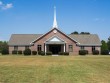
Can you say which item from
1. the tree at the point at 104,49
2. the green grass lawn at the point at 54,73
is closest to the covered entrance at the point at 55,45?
the tree at the point at 104,49

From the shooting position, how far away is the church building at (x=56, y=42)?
234ft

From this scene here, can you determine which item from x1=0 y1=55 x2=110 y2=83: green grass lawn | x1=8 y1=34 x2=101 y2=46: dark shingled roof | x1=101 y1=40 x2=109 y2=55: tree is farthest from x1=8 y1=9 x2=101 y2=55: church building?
x1=0 y1=55 x2=110 y2=83: green grass lawn

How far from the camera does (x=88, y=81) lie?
15.0 meters

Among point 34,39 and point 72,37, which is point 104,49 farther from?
point 34,39

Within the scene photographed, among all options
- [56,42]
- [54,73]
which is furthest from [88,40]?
[54,73]

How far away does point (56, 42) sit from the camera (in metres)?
70.5

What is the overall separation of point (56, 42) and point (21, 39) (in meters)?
11.1

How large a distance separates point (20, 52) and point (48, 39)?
7.69 m

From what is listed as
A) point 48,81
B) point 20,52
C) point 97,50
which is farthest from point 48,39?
point 48,81

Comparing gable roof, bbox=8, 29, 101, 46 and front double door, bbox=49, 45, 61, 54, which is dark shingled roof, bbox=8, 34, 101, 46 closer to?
gable roof, bbox=8, 29, 101, 46

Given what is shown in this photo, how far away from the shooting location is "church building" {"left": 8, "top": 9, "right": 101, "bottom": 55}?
234 ft

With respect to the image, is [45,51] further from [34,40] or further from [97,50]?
[97,50]

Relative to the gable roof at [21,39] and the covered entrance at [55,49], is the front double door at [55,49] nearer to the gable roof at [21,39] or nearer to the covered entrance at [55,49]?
the covered entrance at [55,49]

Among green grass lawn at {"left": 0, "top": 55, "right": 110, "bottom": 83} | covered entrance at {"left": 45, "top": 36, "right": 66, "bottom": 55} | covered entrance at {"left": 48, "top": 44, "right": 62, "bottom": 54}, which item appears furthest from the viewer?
→ covered entrance at {"left": 48, "top": 44, "right": 62, "bottom": 54}
